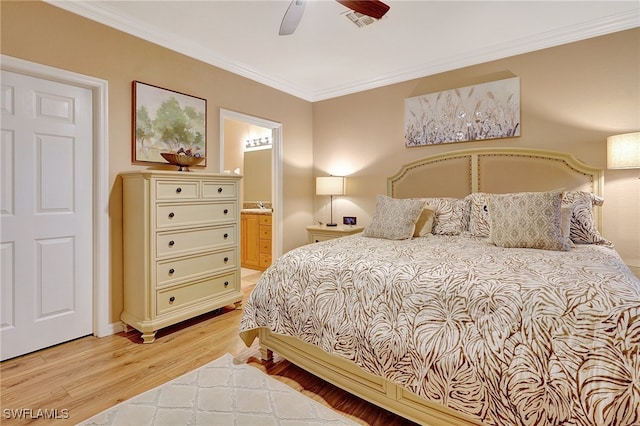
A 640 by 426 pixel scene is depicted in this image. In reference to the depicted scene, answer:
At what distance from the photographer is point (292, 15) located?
209 centimetres

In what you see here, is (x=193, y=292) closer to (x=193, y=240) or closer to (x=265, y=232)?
(x=193, y=240)

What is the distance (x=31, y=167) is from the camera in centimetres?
232

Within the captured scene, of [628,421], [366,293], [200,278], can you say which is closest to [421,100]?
[366,293]

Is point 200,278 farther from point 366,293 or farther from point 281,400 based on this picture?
point 366,293

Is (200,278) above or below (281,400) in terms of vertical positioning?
above

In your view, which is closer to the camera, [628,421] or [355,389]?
[628,421]

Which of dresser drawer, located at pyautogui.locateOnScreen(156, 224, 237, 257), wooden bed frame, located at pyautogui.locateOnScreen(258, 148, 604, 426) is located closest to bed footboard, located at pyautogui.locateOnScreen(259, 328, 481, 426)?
wooden bed frame, located at pyautogui.locateOnScreen(258, 148, 604, 426)

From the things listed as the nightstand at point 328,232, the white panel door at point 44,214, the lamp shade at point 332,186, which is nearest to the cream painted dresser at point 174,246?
the white panel door at point 44,214

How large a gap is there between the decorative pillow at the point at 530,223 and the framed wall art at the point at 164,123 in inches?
107

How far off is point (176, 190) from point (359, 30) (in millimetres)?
2186

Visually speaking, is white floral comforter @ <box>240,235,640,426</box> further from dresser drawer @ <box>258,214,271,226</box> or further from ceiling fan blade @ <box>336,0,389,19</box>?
dresser drawer @ <box>258,214,271,226</box>

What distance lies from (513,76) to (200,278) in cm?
366

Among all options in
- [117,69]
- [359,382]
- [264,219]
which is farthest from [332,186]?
[359,382]

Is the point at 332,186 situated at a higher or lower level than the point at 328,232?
higher
